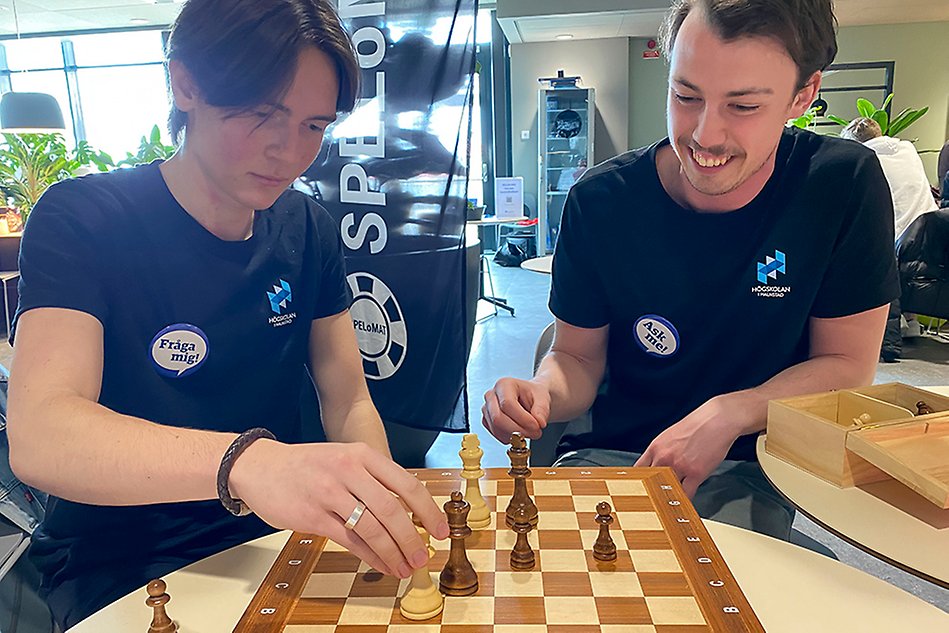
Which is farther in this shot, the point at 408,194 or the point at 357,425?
the point at 408,194

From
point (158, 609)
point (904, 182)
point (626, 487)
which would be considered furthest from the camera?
point (904, 182)

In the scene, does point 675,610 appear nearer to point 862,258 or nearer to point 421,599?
point 421,599

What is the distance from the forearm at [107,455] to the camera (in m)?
0.86

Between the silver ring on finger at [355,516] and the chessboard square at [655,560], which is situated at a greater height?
the silver ring on finger at [355,516]

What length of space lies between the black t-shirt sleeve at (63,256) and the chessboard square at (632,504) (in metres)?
0.82

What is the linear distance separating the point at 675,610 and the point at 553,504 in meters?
0.28

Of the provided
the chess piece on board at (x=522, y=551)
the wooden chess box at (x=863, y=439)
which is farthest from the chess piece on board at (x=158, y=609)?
the wooden chess box at (x=863, y=439)

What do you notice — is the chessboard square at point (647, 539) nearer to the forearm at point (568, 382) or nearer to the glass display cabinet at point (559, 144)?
the forearm at point (568, 382)

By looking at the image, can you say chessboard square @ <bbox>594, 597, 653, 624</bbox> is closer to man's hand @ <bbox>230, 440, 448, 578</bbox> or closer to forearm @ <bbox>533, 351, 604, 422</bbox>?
man's hand @ <bbox>230, 440, 448, 578</bbox>

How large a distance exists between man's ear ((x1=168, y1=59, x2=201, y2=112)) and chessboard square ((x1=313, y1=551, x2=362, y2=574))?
2.56 ft

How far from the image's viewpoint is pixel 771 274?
1404 mm

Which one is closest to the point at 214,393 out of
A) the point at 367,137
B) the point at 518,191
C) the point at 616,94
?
the point at 367,137

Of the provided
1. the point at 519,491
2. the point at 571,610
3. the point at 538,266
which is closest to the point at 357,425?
the point at 519,491

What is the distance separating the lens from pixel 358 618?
77 centimetres
